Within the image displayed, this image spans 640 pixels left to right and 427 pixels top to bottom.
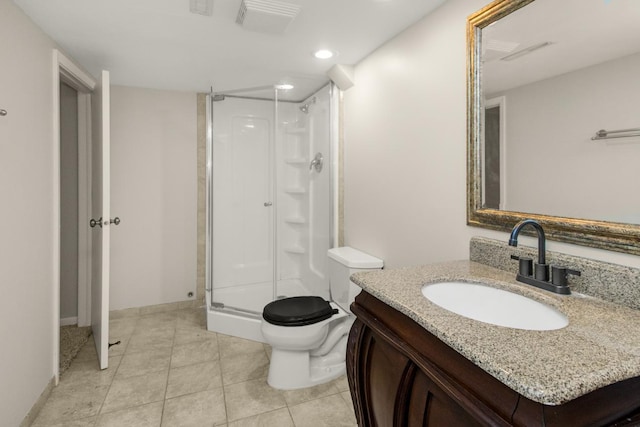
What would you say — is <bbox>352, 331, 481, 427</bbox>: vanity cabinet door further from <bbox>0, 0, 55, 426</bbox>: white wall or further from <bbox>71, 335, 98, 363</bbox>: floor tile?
<bbox>71, 335, 98, 363</bbox>: floor tile

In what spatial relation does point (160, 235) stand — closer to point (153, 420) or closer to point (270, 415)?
point (153, 420)

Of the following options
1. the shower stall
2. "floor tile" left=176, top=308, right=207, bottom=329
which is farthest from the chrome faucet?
"floor tile" left=176, top=308, right=207, bottom=329

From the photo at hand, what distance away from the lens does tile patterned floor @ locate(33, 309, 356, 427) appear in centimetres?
179

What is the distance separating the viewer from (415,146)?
6.24 feet

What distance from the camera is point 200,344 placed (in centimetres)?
263

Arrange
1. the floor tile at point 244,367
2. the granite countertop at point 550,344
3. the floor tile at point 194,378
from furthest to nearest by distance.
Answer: the floor tile at point 244,367, the floor tile at point 194,378, the granite countertop at point 550,344

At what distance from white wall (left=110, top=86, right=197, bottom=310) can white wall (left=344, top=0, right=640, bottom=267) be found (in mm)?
1713

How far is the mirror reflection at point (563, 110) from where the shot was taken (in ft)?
3.30

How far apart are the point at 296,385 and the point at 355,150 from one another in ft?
5.38

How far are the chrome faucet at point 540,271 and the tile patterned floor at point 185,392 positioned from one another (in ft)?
3.89

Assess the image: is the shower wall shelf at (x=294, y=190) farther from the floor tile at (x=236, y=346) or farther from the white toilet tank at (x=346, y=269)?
the floor tile at (x=236, y=346)

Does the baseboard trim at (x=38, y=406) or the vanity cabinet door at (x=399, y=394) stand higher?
the vanity cabinet door at (x=399, y=394)

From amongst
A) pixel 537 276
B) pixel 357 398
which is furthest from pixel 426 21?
pixel 357 398

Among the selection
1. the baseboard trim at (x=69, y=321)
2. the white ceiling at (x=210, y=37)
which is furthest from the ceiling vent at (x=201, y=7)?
the baseboard trim at (x=69, y=321)
